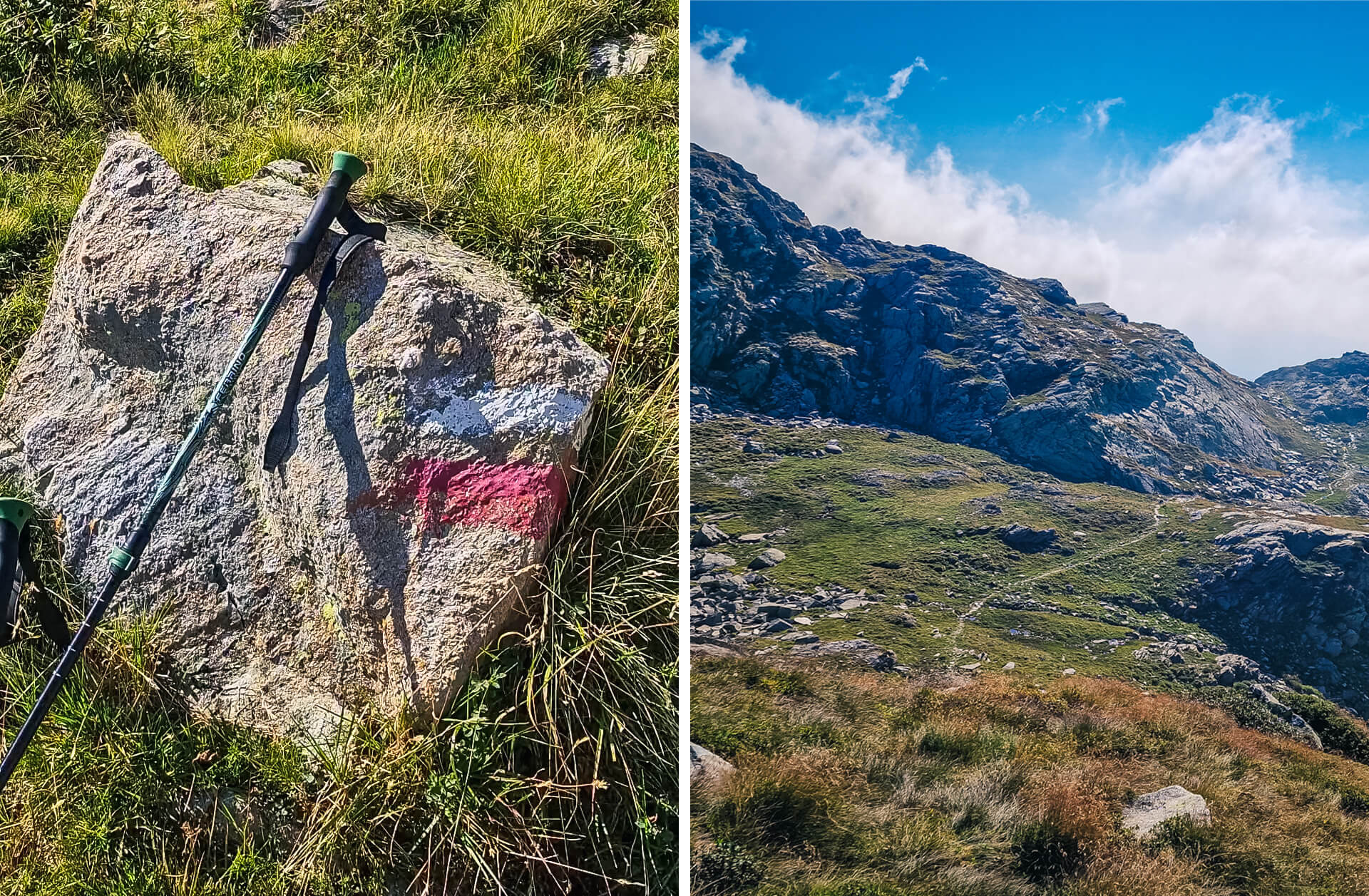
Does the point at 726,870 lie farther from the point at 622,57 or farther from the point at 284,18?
the point at 284,18

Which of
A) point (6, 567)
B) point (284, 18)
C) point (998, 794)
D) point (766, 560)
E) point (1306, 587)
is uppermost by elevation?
point (284, 18)

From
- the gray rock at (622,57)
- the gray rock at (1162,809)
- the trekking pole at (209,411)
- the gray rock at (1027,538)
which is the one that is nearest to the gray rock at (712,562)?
the gray rock at (1027,538)

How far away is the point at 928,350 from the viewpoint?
3967 millimetres

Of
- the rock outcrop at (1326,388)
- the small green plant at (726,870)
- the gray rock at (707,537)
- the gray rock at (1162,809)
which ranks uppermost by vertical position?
the rock outcrop at (1326,388)

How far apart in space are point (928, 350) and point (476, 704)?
3.03m

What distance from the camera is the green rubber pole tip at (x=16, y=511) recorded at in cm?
189

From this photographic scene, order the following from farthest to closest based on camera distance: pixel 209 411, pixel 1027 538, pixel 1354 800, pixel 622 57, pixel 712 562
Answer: pixel 622 57 → pixel 1027 538 → pixel 712 562 → pixel 1354 800 → pixel 209 411

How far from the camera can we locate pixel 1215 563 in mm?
3312

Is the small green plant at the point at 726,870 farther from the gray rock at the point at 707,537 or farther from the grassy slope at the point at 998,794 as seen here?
the gray rock at the point at 707,537

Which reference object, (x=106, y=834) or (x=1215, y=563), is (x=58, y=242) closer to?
(x=106, y=834)

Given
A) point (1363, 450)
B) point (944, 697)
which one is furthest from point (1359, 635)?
point (944, 697)

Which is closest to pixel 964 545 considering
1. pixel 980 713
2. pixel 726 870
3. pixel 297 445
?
pixel 980 713

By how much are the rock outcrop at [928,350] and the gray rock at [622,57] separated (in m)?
0.69

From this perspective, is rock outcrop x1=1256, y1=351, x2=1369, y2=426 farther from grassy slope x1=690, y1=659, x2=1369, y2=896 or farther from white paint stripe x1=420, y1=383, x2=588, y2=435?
white paint stripe x1=420, y1=383, x2=588, y2=435
